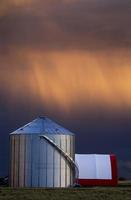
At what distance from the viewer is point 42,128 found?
75.8 metres

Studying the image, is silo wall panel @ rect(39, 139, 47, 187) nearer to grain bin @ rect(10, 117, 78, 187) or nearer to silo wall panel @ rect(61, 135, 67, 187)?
grain bin @ rect(10, 117, 78, 187)

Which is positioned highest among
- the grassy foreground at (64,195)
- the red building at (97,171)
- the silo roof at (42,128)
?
the silo roof at (42,128)

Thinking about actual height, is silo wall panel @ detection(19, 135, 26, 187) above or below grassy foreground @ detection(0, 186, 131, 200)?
above

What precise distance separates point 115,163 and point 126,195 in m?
25.0

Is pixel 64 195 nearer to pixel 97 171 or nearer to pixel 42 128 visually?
pixel 42 128

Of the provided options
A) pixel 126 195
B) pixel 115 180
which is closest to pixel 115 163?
pixel 115 180

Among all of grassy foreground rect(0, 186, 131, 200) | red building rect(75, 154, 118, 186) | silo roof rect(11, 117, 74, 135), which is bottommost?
grassy foreground rect(0, 186, 131, 200)

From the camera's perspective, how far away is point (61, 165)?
74.4 m

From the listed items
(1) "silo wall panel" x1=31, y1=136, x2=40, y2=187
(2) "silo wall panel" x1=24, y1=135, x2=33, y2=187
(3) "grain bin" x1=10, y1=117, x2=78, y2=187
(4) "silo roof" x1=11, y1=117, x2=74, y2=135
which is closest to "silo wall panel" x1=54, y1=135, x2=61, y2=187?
(3) "grain bin" x1=10, y1=117, x2=78, y2=187

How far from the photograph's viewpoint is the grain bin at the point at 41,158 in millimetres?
73500

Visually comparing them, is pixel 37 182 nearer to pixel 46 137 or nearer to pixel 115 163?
pixel 46 137

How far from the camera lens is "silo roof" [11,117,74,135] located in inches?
2958

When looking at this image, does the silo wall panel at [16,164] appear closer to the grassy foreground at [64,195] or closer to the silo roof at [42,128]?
the silo roof at [42,128]

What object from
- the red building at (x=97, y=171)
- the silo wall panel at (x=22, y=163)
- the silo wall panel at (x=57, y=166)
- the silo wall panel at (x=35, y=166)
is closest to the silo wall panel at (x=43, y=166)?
the silo wall panel at (x=35, y=166)
